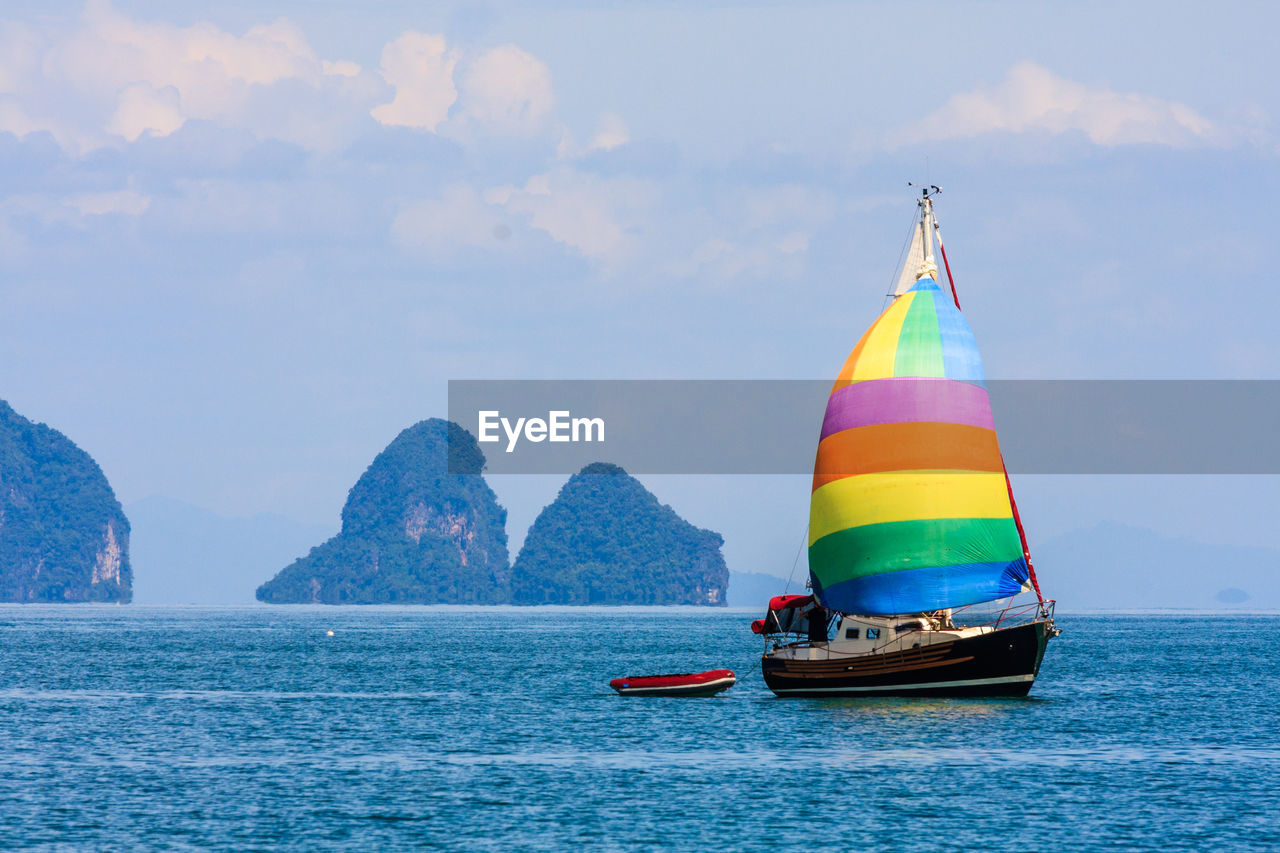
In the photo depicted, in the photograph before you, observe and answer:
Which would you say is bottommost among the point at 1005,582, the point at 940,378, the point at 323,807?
the point at 323,807

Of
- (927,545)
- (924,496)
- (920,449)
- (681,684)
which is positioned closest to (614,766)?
(927,545)

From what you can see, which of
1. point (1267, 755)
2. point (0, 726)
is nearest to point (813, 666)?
point (1267, 755)

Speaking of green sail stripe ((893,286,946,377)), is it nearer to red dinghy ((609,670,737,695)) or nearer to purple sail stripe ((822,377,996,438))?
purple sail stripe ((822,377,996,438))

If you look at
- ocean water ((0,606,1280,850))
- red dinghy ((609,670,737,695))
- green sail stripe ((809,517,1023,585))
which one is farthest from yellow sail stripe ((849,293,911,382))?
red dinghy ((609,670,737,695))

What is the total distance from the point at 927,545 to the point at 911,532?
84 centimetres

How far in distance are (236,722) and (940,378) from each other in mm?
32116

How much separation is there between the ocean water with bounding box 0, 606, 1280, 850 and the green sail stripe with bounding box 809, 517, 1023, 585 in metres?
5.87

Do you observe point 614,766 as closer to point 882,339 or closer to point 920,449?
point 920,449

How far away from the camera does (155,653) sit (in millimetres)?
120125

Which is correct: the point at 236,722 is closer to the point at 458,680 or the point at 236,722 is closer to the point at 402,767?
the point at 402,767

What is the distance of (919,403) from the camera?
213 ft

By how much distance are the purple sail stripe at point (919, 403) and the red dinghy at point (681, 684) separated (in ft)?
49.3

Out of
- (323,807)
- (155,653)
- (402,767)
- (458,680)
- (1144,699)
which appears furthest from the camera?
(155,653)

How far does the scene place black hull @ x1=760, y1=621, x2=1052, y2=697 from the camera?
60.6m
